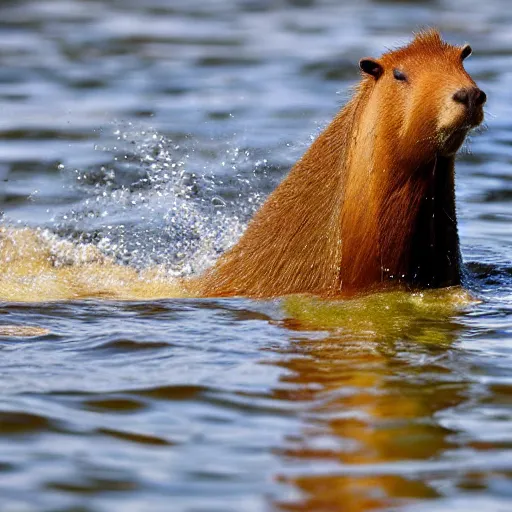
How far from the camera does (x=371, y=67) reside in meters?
6.84

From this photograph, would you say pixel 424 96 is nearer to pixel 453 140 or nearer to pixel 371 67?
pixel 453 140

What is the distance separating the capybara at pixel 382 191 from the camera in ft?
21.6

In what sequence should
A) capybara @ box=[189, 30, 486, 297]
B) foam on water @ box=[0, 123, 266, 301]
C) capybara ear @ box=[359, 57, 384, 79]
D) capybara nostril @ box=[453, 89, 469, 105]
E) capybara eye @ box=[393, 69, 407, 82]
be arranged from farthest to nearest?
foam on water @ box=[0, 123, 266, 301]
capybara ear @ box=[359, 57, 384, 79]
capybara eye @ box=[393, 69, 407, 82]
capybara @ box=[189, 30, 486, 297]
capybara nostril @ box=[453, 89, 469, 105]

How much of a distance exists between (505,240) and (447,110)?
3.01 meters

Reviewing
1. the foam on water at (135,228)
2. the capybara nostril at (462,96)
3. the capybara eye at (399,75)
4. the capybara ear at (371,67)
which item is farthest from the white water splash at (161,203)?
the capybara nostril at (462,96)

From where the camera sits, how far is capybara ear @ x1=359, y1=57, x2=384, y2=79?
22.3 feet

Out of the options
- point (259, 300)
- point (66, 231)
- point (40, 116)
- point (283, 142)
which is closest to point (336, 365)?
point (259, 300)

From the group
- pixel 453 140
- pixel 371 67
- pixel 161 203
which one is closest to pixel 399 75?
pixel 371 67

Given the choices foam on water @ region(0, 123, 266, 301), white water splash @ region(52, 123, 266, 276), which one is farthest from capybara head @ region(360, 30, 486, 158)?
white water splash @ region(52, 123, 266, 276)

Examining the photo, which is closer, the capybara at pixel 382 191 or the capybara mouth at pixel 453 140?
the capybara mouth at pixel 453 140

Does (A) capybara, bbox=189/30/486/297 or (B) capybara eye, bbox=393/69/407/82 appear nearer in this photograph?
(A) capybara, bbox=189/30/486/297

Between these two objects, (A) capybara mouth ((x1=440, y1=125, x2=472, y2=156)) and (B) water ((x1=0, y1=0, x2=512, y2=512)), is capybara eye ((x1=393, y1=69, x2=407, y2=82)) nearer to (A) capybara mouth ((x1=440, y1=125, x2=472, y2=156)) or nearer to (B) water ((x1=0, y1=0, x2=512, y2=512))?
(A) capybara mouth ((x1=440, y1=125, x2=472, y2=156))

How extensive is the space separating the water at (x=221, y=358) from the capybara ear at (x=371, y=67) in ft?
3.67

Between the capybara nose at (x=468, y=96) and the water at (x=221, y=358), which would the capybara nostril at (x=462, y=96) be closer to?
the capybara nose at (x=468, y=96)
